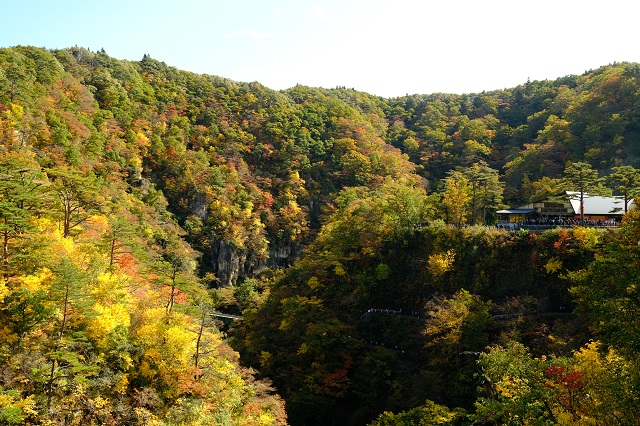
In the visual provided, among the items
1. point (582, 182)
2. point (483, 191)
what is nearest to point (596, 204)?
point (582, 182)

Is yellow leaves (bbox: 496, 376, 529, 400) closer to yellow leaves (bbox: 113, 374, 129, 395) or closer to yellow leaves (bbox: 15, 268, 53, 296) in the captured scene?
yellow leaves (bbox: 113, 374, 129, 395)

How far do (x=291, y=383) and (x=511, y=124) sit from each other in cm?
6676

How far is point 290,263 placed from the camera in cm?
5875

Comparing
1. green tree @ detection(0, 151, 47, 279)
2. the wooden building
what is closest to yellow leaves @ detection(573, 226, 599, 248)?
the wooden building

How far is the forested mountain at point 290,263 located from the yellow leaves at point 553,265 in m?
0.09

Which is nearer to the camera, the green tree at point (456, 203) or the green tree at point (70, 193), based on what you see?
the green tree at point (70, 193)

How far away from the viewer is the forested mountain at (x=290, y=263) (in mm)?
15438

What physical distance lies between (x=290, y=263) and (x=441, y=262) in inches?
1287

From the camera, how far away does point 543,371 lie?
13.1 m

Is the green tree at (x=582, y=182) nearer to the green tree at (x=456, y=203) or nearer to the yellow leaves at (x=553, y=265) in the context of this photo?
the yellow leaves at (x=553, y=265)

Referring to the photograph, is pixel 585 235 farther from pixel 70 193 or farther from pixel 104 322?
pixel 70 193

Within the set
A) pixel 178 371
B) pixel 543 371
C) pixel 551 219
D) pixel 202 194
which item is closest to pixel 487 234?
pixel 551 219

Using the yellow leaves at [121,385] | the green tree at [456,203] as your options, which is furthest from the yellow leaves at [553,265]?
the yellow leaves at [121,385]

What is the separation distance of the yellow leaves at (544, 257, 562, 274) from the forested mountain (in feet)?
0.30
